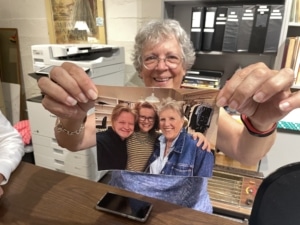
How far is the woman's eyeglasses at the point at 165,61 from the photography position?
102 cm

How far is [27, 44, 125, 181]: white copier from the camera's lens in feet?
6.21

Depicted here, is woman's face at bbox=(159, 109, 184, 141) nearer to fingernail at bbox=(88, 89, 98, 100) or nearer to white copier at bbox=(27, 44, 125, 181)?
fingernail at bbox=(88, 89, 98, 100)

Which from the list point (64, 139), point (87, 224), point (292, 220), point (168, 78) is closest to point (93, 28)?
point (168, 78)

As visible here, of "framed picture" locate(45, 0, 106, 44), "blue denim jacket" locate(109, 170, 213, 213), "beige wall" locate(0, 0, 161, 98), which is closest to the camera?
"blue denim jacket" locate(109, 170, 213, 213)

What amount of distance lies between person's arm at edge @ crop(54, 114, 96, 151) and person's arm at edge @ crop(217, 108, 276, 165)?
463mm

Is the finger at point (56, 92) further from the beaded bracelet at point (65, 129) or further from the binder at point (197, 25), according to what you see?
the binder at point (197, 25)

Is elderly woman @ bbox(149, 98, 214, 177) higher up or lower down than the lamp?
lower down

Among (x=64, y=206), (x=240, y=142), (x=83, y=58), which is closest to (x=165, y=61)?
(x=240, y=142)

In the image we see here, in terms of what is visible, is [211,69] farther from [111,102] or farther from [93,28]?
[111,102]

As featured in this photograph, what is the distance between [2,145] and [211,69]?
1.70m

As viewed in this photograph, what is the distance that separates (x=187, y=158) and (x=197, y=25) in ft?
4.36

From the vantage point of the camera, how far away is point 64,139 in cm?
85

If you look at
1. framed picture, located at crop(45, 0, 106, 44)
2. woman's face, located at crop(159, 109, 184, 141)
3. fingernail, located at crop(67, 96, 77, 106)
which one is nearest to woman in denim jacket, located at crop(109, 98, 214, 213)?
woman's face, located at crop(159, 109, 184, 141)

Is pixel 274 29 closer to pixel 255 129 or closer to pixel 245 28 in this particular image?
pixel 245 28
